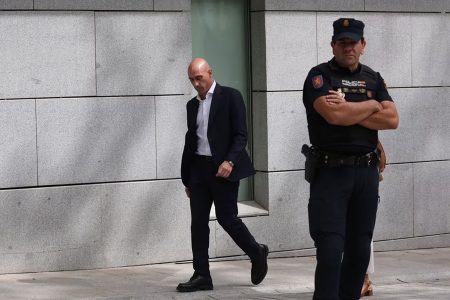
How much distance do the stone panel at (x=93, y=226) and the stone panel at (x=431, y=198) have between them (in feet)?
8.97

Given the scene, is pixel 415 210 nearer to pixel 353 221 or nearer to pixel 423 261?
pixel 423 261

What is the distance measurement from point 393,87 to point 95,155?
3382mm

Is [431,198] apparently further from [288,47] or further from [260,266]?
[260,266]

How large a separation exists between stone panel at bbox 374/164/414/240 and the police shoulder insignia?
4.62 meters

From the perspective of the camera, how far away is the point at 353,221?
25.4ft

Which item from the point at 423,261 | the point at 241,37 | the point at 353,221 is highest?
the point at 241,37

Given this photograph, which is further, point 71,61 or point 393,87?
point 393,87

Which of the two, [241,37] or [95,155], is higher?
[241,37]

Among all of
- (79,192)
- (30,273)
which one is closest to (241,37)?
(79,192)

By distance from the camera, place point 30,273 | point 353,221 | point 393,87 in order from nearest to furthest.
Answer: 1. point 353,221
2. point 30,273
3. point 393,87

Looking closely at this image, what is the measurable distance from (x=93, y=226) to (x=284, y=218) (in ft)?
6.67

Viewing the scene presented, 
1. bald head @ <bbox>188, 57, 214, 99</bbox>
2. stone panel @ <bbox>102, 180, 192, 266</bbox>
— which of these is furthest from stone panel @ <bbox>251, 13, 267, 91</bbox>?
bald head @ <bbox>188, 57, 214, 99</bbox>

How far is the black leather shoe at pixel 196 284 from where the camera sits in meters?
9.30

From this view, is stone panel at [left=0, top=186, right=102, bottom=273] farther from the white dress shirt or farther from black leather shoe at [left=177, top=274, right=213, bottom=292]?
the white dress shirt
